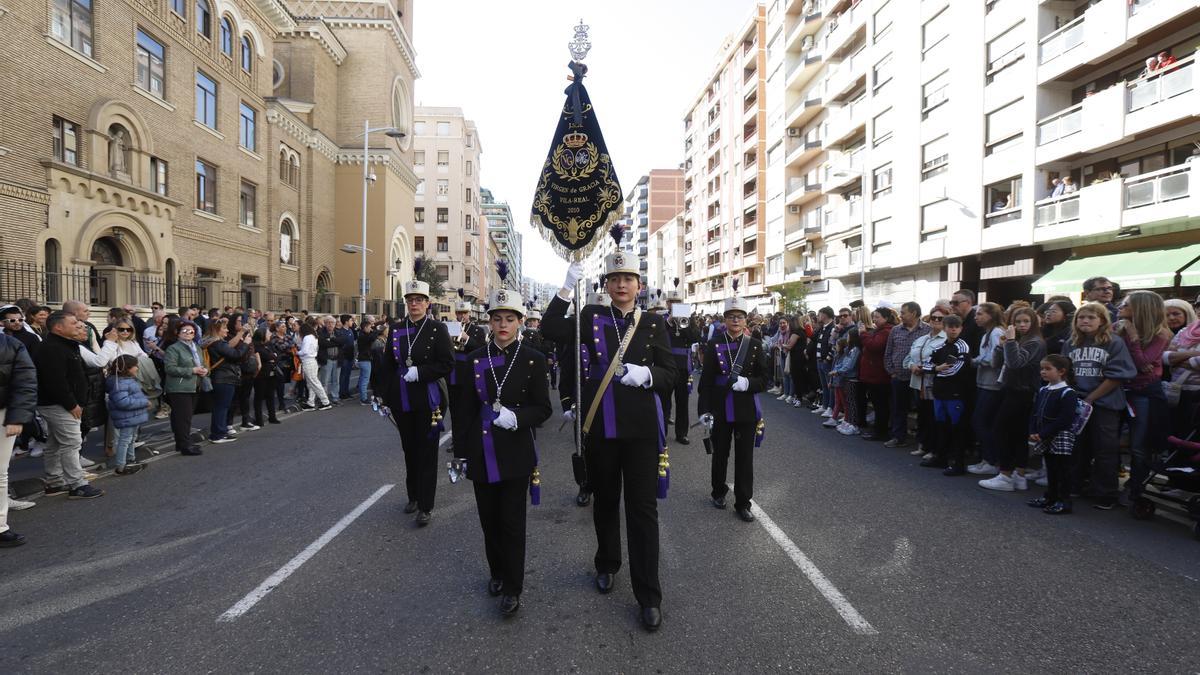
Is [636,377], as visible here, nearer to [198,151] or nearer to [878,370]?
[878,370]

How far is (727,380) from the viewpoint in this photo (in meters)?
5.94

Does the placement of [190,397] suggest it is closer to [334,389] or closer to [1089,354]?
[334,389]

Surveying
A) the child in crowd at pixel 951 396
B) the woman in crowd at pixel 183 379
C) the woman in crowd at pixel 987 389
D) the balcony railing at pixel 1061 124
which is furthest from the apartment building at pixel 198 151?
the balcony railing at pixel 1061 124

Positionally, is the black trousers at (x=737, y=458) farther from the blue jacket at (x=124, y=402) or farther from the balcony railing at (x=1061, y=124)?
the balcony railing at (x=1061, y=124)

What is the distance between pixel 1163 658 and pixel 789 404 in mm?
11250

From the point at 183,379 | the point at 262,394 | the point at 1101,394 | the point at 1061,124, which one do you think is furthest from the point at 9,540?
the point at 1061,124

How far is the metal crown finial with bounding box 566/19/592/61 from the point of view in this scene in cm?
593

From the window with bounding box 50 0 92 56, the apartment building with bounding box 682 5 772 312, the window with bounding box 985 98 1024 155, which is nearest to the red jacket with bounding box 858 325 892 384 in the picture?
the window with bounding box 985 98 1024 155

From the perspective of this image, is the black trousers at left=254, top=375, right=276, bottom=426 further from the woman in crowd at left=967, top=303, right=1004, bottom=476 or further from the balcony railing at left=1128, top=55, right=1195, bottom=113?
the balcony railing at left=1128, top=55, right=1195, bottom=113

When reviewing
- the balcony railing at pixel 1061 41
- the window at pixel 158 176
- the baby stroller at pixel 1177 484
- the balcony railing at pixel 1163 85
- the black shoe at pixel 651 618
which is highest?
the balcony railing at pixel 1061 41

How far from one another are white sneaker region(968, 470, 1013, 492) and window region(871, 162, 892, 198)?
27888 millimetres

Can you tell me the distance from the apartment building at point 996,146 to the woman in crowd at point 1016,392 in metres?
13.2

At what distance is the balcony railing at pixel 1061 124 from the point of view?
791 inches

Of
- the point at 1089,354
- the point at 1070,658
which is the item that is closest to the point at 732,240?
the point at 1089,354
